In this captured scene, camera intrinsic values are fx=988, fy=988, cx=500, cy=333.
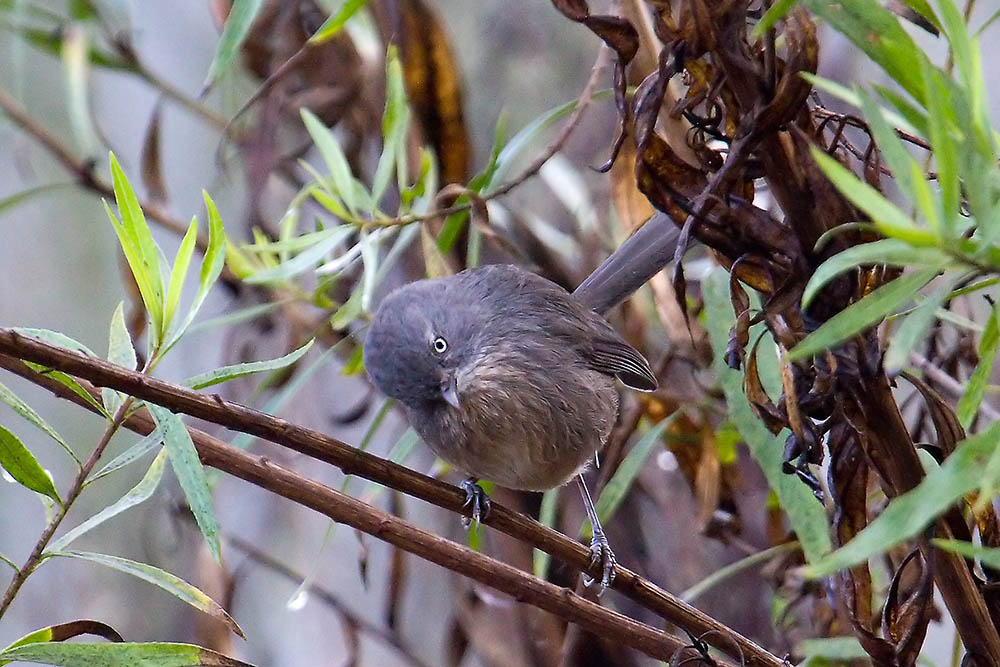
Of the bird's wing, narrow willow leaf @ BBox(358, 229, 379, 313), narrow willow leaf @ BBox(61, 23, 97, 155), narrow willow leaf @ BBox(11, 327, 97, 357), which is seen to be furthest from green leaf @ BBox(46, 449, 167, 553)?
narrow willow leaf @ BBox(61, 23, 97, 155)

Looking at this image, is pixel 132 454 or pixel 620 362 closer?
pixel 132 454

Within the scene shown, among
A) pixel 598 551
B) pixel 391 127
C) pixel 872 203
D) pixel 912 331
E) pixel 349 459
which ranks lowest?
pixel 598 551

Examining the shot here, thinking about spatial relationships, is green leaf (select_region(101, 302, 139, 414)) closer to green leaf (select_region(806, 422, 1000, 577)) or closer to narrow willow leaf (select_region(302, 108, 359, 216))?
narrow willow leaf (select_region(302, 108, 359, 216))

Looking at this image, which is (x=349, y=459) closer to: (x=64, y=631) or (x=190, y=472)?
(x=190, y=472)

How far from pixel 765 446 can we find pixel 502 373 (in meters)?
0.71

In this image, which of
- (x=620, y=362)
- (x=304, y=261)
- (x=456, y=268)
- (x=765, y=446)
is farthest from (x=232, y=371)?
(x=456, y=268)

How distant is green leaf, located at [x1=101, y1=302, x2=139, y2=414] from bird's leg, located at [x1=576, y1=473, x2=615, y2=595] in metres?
0.69

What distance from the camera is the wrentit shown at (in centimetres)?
209

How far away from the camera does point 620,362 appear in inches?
93.5

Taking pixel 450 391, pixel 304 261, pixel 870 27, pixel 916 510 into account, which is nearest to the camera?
pixel 916 510

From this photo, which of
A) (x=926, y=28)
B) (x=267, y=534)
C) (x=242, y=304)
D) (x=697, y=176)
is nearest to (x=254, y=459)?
(x=697, y=176)

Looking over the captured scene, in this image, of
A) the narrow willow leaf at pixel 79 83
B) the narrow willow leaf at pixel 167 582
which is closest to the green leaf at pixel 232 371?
the narrow willow leaf at pixel 167 582

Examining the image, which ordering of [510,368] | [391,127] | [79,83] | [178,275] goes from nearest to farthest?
1. [178,275]
2. [391,127]
3. [510,368]
4. [79,83]

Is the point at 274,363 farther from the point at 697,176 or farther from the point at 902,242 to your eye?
the point at 902,242
